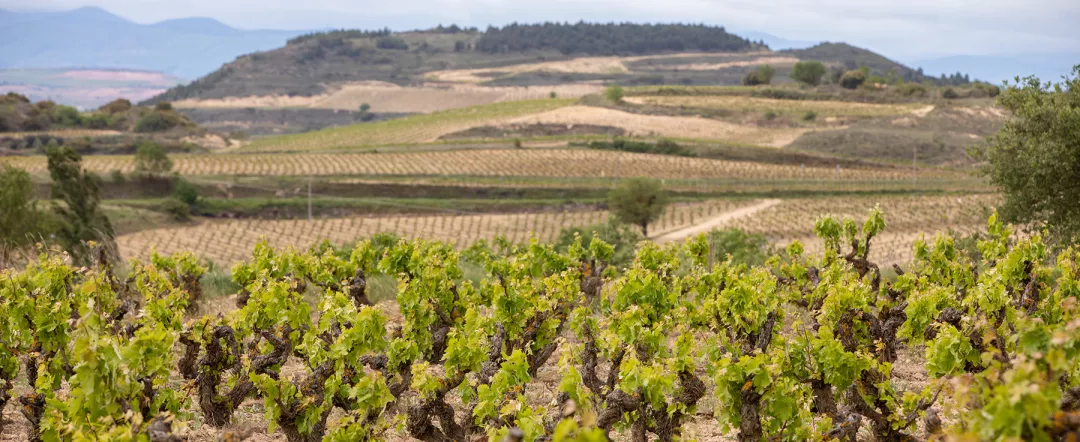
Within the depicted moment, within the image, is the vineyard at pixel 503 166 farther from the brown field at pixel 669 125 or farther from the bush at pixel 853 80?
the bush at pixel 853 80

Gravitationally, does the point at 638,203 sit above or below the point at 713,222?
above

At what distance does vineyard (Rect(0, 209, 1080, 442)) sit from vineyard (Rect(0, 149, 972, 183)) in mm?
59985

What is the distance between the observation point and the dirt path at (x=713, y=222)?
46.4m

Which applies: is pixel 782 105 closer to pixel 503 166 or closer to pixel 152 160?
pixel 503 166

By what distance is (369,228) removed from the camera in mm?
51969

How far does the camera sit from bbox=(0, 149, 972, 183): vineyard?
237 feet

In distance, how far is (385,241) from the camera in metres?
17.6

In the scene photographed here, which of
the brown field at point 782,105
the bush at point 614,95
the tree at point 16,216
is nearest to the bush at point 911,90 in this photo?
the brown field at point 782,105

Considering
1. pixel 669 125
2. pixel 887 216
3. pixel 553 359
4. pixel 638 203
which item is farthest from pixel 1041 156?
pixel 669 125

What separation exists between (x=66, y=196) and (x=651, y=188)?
28.3 metres

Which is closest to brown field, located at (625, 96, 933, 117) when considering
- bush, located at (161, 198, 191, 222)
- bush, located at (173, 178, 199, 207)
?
bush, located at (173, 178, 199, 207)

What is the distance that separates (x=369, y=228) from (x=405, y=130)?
211 feet

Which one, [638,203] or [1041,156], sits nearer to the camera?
[1041,156]

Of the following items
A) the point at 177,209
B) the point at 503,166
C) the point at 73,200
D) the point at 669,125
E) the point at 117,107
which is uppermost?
the point at 73,200
